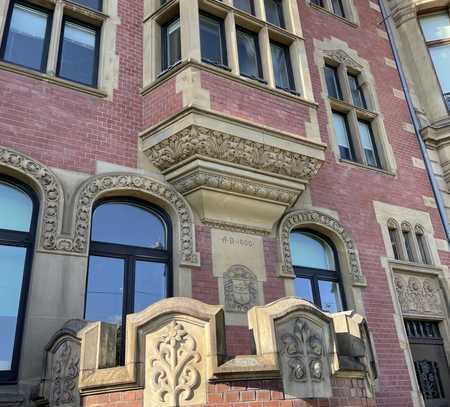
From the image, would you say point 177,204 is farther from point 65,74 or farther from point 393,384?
point 393,384

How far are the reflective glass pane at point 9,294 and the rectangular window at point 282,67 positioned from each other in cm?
533

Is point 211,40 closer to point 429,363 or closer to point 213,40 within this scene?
point 213,40

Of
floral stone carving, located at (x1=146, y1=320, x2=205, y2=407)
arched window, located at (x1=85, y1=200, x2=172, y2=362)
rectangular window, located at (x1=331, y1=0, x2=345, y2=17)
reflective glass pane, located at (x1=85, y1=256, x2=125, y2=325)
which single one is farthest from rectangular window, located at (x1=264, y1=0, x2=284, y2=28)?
floral stone carving, located at (x1=146, y1=320, x2=205, y2=407)

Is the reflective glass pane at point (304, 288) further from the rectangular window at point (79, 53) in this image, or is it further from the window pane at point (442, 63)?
the window pane at point (442, 63)

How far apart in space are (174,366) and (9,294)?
2678 millimetres

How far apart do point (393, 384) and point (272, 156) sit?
4368 millimetres

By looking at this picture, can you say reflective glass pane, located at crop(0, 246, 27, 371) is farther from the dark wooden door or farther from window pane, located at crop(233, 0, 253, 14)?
the dark wooden door

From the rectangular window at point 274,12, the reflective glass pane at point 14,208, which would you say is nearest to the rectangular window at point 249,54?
the rectangular window at point 274,12

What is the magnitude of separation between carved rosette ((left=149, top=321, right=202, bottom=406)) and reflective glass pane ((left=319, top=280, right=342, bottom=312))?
177 inches

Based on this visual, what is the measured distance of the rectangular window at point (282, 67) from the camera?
8805 mm

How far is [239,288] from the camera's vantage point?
6961mm

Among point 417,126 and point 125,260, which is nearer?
point 125,260

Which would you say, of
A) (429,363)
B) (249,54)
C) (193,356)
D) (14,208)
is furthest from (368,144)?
(193,356)

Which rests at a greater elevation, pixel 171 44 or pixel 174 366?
pixel 171 44
